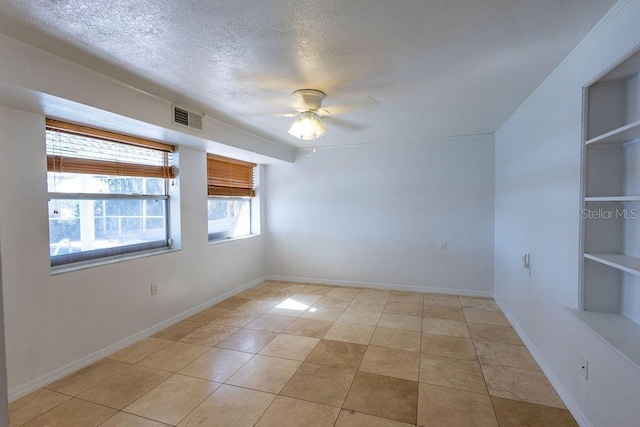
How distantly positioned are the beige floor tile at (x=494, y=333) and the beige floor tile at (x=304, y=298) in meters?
1.92

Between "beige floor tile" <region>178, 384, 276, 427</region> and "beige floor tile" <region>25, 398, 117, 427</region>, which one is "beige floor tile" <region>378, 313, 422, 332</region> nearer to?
"beige floor tile" <region>178, 384, 276, 427</region>

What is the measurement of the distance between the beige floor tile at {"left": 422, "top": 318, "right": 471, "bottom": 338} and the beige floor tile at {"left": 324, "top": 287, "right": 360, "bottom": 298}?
1218 mm

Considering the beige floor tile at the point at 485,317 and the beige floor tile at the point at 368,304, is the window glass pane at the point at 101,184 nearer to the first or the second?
the beige floor tile at the point at 368,304

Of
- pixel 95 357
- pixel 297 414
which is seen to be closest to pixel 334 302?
pixel 297 414

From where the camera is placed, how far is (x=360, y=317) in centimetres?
367

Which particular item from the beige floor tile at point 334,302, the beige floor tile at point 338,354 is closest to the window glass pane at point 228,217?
the beige floor tile at point 334,302

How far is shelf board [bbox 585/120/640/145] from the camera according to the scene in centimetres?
148

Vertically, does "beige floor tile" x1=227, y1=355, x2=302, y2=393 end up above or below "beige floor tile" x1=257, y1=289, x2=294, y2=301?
below

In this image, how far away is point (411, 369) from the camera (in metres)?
2.54

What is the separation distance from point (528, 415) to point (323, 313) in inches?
87.2

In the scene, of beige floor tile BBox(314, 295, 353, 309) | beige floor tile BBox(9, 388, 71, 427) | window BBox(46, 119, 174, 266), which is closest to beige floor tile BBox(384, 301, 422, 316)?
beige floor tile BBox(314, 295, 353, 309)

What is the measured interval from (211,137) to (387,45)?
6.99 ft

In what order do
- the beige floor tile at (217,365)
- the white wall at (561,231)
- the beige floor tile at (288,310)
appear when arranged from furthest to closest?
the beige floor tile at (288,310), the beige floor tile at (217,365), the white wall at (561,231)

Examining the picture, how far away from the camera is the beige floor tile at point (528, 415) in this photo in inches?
75.8
